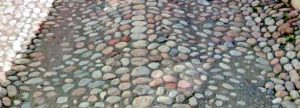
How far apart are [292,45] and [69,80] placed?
6.23 feet

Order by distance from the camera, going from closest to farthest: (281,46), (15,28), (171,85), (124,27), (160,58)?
(171,85) → (160,58) → (281,46) → (124,27) → (15,28)

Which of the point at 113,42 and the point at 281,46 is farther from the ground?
the point at 113,42

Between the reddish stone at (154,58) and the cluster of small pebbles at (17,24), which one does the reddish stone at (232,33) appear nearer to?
the reddish stone at (154,58)

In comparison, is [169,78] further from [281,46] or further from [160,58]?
[281,46]

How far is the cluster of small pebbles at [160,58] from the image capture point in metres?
4.01

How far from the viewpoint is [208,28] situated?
4984mm

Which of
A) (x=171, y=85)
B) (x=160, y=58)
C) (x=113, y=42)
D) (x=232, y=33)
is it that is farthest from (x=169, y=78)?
(x=232, y=33)

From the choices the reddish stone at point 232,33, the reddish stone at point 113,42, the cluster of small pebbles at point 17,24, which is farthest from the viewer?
the reddish stone at point 232,33

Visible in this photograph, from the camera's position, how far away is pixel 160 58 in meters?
4.36

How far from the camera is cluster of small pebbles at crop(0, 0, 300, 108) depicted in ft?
13.2

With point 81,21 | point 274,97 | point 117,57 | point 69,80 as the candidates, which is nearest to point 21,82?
point 69,80

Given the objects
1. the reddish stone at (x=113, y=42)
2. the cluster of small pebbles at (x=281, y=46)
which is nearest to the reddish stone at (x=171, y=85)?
the cluster of small pebbles at (x=281, y=46)

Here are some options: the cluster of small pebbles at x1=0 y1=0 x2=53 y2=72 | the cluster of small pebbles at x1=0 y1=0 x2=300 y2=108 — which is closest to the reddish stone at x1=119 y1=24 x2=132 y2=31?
the cluster of small pebbles at x1=0 y1=0 x2=300 y2=108

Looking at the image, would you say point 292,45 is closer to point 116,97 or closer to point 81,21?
point 116,97
